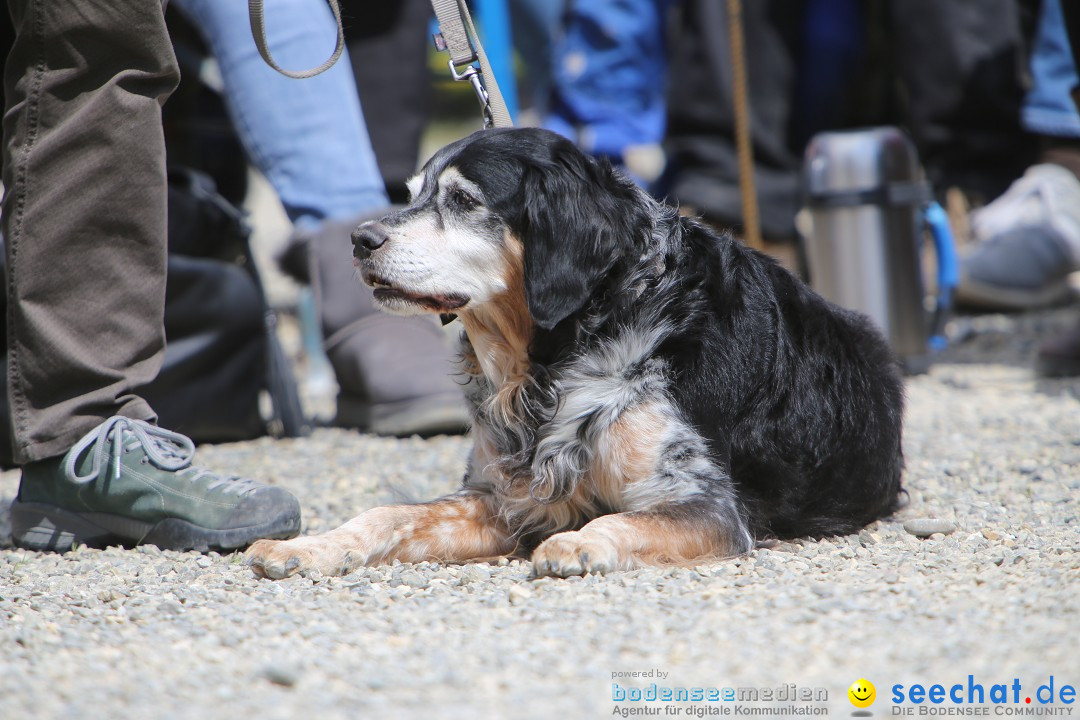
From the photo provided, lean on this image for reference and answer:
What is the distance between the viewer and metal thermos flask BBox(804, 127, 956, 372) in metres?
5.17

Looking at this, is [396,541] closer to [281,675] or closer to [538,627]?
[538,627]

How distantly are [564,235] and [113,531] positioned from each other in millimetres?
1445

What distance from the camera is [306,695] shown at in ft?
5.89

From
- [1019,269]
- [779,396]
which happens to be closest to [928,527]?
[779,396]

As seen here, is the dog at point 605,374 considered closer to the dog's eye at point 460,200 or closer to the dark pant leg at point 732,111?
the dog's eye at point 460,200

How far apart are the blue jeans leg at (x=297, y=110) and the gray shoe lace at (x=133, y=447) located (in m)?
1.54

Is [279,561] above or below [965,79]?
below

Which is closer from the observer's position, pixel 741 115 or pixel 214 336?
pixel 214 336

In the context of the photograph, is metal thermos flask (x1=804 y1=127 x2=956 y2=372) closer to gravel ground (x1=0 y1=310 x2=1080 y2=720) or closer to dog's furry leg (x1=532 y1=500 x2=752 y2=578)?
gravel ground (x1=0 y1=310 x2=1080 y2=720)

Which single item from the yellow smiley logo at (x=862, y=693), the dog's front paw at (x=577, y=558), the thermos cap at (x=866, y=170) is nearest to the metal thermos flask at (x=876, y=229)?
the thermos cap at (x=866, y=170)

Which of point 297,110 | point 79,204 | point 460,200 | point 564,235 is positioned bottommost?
point 564,235

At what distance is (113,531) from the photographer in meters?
2.93

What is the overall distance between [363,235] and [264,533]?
0.82m

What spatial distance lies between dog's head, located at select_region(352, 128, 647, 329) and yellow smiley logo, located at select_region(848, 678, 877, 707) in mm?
1190
